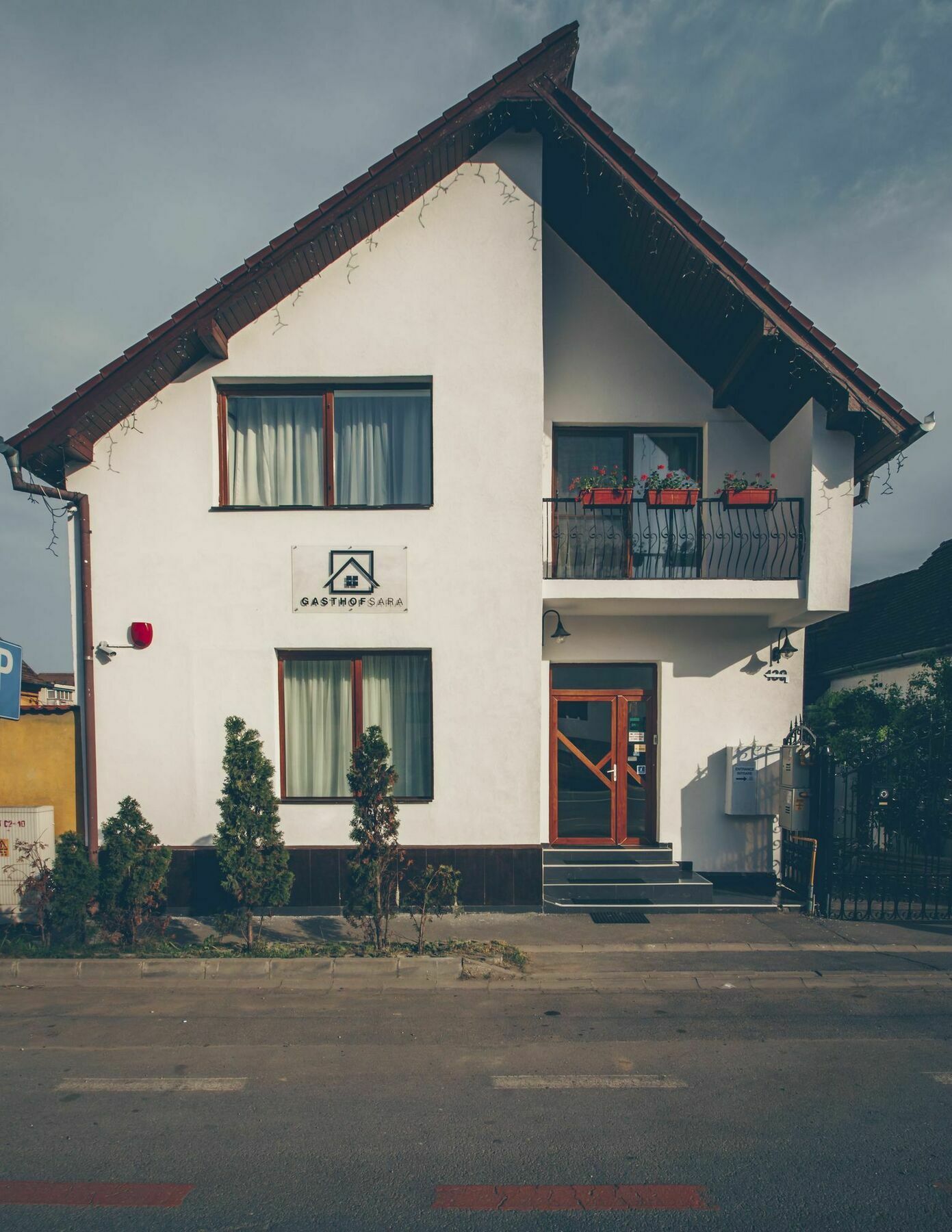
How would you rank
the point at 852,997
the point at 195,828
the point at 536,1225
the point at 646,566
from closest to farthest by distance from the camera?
the point at 536,1225
the point at 852,997
the point at 195,828
the point at 646,566

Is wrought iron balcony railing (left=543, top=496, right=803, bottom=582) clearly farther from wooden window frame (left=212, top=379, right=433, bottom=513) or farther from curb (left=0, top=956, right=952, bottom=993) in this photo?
curb (left=0, top=956, right=952, bottom=993)

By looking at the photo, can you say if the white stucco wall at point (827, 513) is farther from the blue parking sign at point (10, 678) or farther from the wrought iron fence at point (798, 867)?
the blue parking sign at point (10, 678)

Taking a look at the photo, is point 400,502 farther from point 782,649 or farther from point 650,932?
point 650,932

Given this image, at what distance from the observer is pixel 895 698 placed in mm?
10219

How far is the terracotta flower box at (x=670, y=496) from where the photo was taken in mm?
9203

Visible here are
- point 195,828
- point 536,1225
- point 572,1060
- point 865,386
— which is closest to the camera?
point 536,1225

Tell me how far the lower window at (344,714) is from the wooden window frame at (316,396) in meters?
1.99

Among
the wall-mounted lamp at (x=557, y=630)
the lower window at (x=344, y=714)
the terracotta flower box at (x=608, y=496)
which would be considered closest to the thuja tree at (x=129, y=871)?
the lower window at (x=344, y=714)

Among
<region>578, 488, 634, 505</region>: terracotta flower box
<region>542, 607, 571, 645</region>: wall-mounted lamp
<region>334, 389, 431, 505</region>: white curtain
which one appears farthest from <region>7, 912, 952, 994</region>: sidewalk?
<region>334, 389, 431, 505</region>: white curtain

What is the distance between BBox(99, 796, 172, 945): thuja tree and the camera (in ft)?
24.8

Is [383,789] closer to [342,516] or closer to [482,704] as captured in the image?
[482,704]

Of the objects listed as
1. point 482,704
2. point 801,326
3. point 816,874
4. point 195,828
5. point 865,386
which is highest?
point 801,326

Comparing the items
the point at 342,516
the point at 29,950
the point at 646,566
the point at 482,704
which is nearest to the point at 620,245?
the point at 646,566

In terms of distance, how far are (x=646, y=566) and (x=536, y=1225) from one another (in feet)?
25.7
